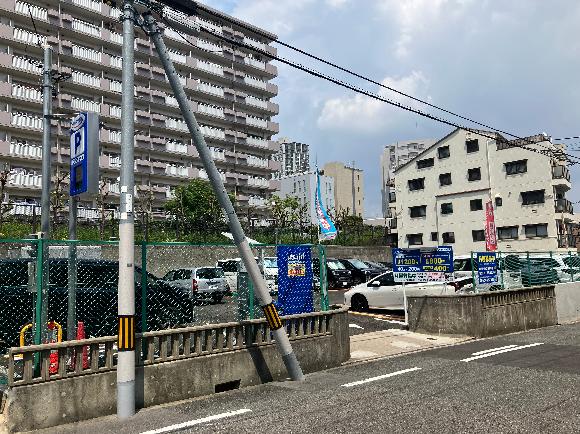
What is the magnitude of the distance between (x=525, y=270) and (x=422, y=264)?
441 centimetres

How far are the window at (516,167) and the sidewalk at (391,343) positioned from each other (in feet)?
113

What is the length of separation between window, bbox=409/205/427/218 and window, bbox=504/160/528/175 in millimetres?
9009

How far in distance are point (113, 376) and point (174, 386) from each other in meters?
0.89

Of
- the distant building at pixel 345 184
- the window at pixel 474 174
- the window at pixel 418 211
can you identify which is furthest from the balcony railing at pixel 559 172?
the distant building at pixel 345 184

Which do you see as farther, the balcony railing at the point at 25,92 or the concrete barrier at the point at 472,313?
the balcony railing at the point at 25,92

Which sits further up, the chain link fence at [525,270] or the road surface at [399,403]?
the chain link fence at [525,270]

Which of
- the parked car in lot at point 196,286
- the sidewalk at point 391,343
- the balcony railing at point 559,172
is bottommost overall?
the sidewalk at point 391,343

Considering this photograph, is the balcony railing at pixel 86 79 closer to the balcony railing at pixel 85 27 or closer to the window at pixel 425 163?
the balcony railing at pixel 85 27

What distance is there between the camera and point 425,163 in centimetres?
4975

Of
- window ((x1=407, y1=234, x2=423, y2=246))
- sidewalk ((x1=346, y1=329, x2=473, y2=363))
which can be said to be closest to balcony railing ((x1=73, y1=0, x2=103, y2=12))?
window ((x1=407, y1=234, x2=423, y2=246))

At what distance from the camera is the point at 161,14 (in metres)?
8.09

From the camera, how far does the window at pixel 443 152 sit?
157 ft

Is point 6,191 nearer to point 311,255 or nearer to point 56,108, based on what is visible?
point 56,108

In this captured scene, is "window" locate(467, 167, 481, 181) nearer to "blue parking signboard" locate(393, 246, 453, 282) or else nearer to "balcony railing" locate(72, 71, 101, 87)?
"blue parking signboard" locate(393, 246, 453, 282)
